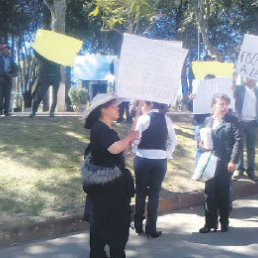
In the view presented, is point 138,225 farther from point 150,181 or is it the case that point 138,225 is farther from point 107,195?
point 107,195

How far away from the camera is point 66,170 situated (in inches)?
250

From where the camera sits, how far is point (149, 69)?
3.59 meters

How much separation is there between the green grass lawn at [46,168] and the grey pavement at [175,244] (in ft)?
1.51

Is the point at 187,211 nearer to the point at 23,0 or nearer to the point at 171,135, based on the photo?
the point at 171,135

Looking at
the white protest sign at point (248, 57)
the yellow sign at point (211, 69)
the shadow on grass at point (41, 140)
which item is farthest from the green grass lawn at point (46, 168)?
the white protest sign at point (248, 57)

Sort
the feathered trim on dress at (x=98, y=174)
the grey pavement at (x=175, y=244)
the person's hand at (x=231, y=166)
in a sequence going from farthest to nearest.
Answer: the person's hand at (x=231, y=166) → the grey pavement at (x=175, y=244) → the feathered trim on dress at (x=98, y=174)

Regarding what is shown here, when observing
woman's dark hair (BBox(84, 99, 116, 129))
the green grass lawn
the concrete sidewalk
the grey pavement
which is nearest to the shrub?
the green grass lawn

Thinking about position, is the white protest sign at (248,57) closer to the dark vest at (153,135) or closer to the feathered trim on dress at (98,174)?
the dark vest at (153,135)

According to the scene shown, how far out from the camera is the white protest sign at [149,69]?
3.50 meters

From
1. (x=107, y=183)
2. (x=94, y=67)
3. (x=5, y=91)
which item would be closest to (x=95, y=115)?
(x=94, y=67)

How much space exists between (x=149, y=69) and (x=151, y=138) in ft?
3.90

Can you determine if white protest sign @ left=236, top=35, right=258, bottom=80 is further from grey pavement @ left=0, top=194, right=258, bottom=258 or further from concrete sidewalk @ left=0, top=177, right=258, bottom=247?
concrete sidewalk @ left=0, top=177, right=258, bottom=247

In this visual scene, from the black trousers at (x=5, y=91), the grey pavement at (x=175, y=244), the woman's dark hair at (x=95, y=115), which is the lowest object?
the grey pavement at (x=175, y=244)

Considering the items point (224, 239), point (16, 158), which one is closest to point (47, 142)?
point (16, 158)
